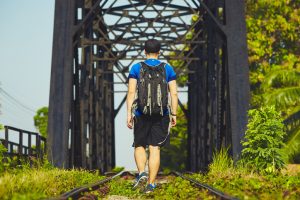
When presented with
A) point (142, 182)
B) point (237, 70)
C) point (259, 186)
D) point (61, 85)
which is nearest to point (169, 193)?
point (142, 182)

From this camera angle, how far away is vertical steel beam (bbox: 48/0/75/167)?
14.0m

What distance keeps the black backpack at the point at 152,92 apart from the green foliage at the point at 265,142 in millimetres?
3572

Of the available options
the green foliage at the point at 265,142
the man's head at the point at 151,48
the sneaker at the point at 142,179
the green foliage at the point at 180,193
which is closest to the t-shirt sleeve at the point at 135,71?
the man's head at the point at 151,48

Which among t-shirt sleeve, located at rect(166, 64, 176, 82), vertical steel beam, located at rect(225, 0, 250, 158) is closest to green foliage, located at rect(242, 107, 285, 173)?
vertical steel beam, located at rect(225, 0, 250, 158)

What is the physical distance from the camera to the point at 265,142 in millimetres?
12477

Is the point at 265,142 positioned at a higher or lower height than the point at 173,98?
lower

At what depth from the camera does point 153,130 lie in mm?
9398

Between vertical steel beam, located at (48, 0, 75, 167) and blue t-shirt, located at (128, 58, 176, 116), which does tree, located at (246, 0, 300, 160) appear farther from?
blue t-shirt, located at (128, 58, 176, 116)

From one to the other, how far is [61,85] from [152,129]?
17.5 feet

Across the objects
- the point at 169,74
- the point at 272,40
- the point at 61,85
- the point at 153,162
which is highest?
the point at 272,40

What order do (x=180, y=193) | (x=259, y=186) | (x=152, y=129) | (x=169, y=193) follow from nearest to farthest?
1. (x=259, y=186)
2. (x=180, y=193)
3. (x=169, y=193)
4. (x=152, y=129)

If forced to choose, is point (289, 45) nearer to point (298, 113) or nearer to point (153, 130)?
point (298, 113)

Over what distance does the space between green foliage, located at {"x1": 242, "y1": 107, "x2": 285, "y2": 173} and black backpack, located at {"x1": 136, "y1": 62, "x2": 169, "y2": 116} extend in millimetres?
3572

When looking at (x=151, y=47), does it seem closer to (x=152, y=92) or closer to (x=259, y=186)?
(x=152, y=92)
